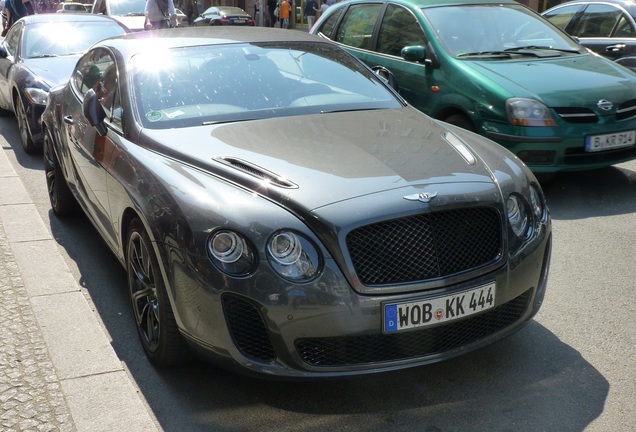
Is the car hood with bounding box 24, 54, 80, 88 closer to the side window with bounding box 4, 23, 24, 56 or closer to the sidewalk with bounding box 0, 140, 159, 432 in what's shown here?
the side window with bounding box 4, 23, 24, 56

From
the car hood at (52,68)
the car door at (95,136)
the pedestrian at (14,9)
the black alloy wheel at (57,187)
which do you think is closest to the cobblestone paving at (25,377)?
the car door at (95,136)

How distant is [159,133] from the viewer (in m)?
4.42

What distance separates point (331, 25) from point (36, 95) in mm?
3214

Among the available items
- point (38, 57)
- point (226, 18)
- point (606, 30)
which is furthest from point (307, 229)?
point (226, 18)

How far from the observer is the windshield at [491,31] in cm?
774

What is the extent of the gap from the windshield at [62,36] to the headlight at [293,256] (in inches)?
287

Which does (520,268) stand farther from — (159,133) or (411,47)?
(411,47)

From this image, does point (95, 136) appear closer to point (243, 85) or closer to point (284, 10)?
point (243, 85)

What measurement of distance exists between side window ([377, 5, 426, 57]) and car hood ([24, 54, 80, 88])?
3283 millimetres

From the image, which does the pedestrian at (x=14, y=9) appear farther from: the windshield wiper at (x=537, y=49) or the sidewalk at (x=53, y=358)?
the sidewalk at (x=53, y=358)

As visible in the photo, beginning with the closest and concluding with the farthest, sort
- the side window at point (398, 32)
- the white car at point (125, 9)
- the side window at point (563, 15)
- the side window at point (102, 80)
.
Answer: the side window at point (102, 80) → the side window at point (398, 32) → the side window at point (563, 15) → the white car at point (125, 9)

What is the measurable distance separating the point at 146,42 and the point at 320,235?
2.45m

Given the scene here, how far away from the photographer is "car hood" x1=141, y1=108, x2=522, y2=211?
3.67m

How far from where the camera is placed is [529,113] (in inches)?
268
